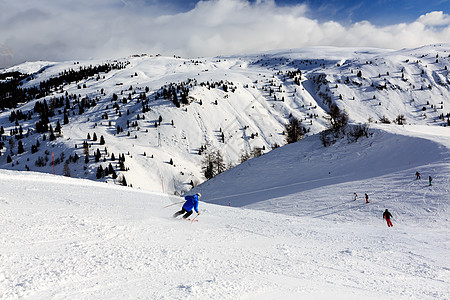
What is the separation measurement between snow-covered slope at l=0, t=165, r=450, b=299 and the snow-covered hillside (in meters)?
67.8

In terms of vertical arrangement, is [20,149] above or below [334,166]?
→ above

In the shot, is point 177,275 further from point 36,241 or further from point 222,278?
point 36,241

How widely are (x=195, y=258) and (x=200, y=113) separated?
375 ft

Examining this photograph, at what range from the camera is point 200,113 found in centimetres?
11881

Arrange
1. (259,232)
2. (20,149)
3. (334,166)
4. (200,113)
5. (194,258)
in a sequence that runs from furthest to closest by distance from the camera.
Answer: (200,113) → (20,149) → (334,166) → (259,232) → (194,258)

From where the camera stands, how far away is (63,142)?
3711 inches

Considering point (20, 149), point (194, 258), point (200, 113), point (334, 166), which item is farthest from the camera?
point (200, 113)

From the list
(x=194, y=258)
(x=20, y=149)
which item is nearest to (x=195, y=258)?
(x=194, y=258)

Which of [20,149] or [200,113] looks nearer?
[20,149]

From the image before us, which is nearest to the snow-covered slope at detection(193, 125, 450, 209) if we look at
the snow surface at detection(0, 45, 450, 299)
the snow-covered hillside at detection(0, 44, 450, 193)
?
the snow surface at detection(0, 45, 450, 299)

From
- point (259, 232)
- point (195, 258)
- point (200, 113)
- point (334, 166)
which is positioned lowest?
point (334, 166)

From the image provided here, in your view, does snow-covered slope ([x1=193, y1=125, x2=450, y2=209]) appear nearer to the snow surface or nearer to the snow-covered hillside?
the snow surface

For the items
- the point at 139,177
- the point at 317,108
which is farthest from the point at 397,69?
the point at 139,177

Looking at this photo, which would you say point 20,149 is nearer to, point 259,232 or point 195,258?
point 259,232
